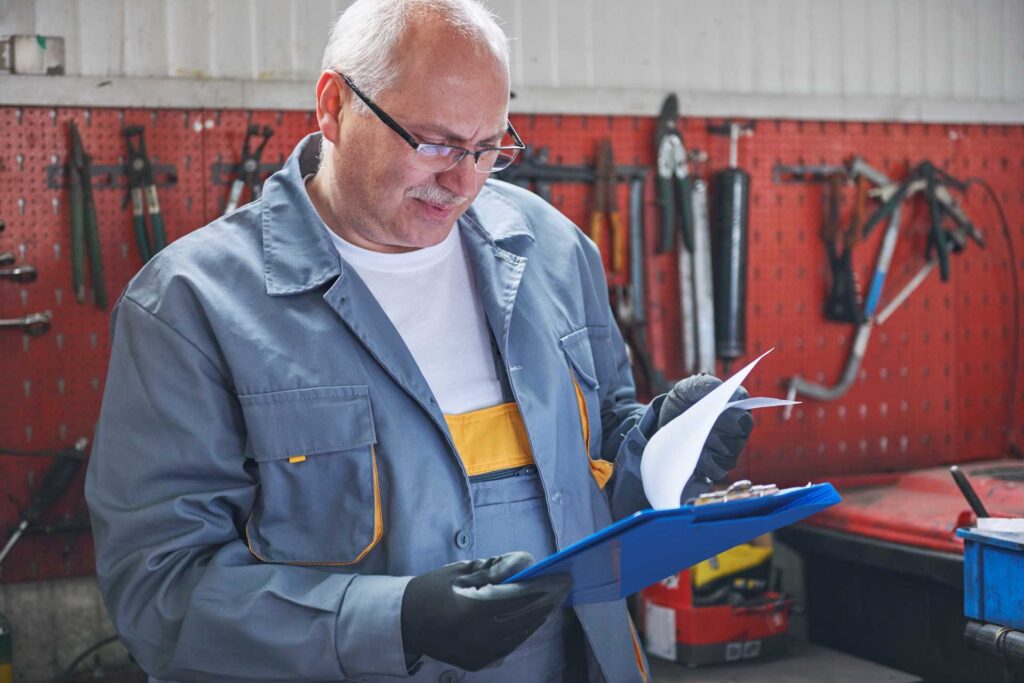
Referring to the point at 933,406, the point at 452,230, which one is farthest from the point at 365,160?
the point at 933,406

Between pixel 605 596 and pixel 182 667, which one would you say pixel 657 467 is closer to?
pixel 605 596

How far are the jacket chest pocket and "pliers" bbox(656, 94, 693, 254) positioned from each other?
253 cm

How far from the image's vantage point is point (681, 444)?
1467 mm

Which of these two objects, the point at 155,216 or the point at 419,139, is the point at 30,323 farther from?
the point at 419,139

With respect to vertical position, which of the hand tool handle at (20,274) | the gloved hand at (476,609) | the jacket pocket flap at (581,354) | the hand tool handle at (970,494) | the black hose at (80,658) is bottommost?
the black hose at (80,658)

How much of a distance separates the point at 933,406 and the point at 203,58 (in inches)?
124

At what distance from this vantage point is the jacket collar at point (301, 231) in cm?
151

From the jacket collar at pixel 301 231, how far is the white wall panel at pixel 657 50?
72.2 inches

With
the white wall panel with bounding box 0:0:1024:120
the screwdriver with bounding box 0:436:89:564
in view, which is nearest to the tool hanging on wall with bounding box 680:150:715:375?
the white wall panel with bounding box 0:0:1024:120

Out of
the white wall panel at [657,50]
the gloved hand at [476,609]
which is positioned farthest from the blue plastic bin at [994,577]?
the white wall panel at [657,50]

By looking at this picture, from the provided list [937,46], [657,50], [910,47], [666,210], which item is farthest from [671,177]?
[937,46]

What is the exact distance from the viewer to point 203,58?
Result: 3395 mm

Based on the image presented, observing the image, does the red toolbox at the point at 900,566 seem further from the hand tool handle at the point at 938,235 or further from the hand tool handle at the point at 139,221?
the hand tool handle at the point at 139,221

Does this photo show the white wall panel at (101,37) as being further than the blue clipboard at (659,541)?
Yes
